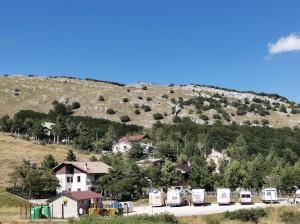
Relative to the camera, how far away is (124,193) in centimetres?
6562

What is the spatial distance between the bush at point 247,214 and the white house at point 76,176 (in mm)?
29333

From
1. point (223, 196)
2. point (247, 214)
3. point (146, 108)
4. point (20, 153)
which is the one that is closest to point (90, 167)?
point (20, 153)

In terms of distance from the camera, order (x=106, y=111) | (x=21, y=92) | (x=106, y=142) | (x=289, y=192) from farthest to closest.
Answer: (x=21, y=92) < (x=106, y=111) < (x=106, y=142) < (x=289, y=192)

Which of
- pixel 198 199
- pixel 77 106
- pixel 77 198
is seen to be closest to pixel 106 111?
pixel 77 106

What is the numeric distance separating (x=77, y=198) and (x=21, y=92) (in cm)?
14152

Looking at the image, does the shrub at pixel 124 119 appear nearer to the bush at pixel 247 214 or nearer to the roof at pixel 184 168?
the roof at pixel 184 168

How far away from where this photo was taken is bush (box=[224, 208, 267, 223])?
154 feet

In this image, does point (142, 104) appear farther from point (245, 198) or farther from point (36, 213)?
point (36, 213)

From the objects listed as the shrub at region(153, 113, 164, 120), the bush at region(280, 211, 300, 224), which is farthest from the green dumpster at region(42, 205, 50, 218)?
the shrub at region(153, 113, 164, 120)

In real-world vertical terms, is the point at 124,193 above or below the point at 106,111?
below

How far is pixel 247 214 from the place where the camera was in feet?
157

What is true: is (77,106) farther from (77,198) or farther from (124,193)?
(77,198)

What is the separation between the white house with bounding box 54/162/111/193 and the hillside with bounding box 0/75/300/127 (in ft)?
265

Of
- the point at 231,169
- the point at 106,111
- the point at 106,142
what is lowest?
the point at 231,169
